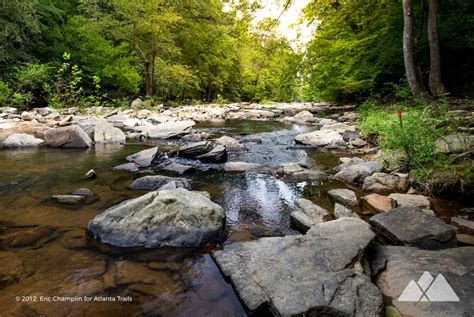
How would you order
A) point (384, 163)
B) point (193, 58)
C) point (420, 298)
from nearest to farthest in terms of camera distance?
1. point (420, 298)
2. point (384, 163)
3. point (193, 58)

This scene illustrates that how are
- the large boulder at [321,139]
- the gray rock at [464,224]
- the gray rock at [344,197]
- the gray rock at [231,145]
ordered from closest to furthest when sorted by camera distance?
the gray rock at [464,224]
the gray rock at [344,197]
the gray rock at [231,145]
the large boulder at [321,139]

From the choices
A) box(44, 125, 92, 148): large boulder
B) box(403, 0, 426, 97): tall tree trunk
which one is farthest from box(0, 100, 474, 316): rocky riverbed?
box(403, 0, 426, 97): tall tree trunk

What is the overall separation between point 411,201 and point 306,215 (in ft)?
4.13

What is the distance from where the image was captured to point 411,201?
3156 millimetres

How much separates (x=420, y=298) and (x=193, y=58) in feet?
74.1

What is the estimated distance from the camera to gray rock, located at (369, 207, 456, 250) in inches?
88.3

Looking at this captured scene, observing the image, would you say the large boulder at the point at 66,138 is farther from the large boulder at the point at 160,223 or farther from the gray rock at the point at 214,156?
the large boulder at the point at 160,223

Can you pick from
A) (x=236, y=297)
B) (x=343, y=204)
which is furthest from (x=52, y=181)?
(x=343, y=204)

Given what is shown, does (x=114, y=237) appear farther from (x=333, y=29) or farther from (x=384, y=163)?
(x=333, y=29)

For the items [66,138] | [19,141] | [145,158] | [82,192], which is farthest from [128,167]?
[19,141]

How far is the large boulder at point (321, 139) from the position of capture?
262 inches

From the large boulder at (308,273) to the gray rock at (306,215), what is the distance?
0.31 meters

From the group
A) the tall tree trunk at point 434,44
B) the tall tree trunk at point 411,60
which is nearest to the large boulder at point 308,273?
the tall tree trunk at point 411,60

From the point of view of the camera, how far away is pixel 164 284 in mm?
1907
